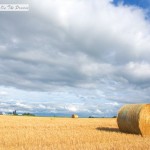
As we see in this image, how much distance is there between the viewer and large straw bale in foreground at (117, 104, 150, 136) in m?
17.4

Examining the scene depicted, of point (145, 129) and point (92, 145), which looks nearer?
point (92, 145)

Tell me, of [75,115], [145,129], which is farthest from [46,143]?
[75,115]

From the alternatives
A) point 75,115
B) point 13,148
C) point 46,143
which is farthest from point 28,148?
point 75,115

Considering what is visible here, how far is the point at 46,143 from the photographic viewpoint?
484 inches

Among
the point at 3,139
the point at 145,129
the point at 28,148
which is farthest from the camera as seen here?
the point at 145,129

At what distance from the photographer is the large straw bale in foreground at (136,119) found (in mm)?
17406

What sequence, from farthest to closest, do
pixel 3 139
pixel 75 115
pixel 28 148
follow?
pixel 75 115
pixel 3 139
pixel 28 148

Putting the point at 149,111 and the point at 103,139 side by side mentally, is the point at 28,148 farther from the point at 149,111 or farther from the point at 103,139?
the point at 149,111

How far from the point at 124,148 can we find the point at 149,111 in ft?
24.2

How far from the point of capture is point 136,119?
17.6 metres

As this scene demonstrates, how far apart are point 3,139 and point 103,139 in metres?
3.81

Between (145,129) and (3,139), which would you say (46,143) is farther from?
(145,129)

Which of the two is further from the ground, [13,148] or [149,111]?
[149,111]

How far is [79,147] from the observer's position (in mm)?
11133
